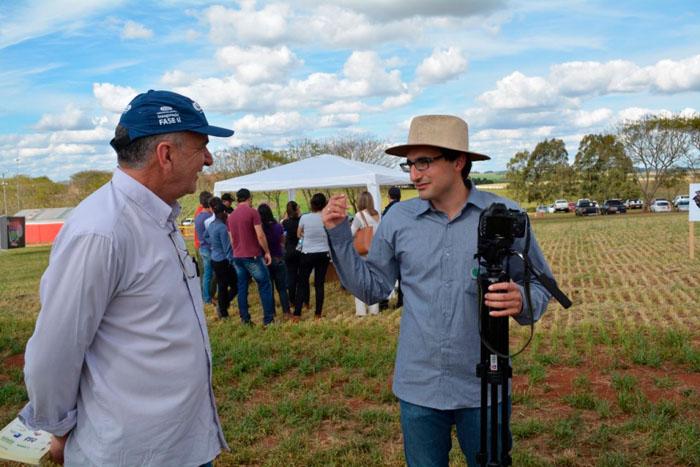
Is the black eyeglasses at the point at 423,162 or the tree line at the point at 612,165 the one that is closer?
the black eyeglasses at the point at 423,162

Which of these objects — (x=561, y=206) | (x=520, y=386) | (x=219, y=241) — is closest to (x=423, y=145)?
(x=520, y=386)

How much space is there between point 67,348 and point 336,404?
3932 millimetres

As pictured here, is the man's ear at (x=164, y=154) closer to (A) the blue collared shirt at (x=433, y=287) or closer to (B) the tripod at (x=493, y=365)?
(A) the blue collared shirt at (x=433, y=287)

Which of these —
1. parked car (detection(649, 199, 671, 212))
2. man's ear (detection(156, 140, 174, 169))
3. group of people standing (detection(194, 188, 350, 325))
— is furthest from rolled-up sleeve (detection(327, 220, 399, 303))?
parked car (detection(649, 199, 671, 212))

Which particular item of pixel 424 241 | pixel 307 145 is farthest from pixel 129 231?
pixel 307 145

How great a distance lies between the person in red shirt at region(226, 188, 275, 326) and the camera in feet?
28.8

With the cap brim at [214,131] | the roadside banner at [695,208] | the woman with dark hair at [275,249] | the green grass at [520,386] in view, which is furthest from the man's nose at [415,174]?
the roadside banner at [695,208]

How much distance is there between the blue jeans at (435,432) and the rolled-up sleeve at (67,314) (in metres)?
1.28

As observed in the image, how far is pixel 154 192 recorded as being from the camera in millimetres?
2053

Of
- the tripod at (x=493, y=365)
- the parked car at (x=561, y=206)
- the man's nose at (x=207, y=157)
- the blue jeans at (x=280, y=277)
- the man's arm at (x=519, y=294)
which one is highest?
the man's nose at (x=207, y=157)

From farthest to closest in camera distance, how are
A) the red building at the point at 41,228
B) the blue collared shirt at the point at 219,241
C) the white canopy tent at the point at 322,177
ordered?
the red building at the point at 41,228, the white canopy tent at the point at 322,177, the blue collared shirt at the point at 219,241

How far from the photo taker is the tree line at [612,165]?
53.8 meters

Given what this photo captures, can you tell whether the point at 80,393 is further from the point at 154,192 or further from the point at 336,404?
the point at 336,404

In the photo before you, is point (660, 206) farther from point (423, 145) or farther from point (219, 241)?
point (423, 145)
